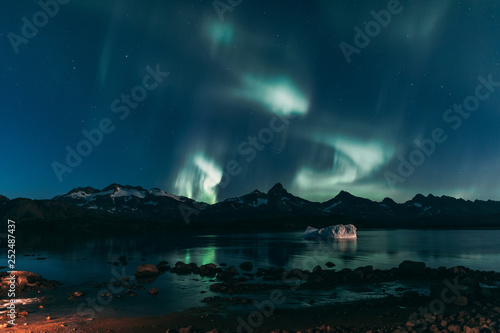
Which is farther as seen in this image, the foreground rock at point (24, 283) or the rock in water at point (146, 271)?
the rock in water at point (146, 271)

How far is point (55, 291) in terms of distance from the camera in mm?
31156

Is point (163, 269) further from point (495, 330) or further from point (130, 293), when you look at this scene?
point (495, 330)

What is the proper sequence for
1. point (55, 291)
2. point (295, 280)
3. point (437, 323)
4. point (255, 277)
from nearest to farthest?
point (437, 323) < point (55, 291) < point (295, 280) < point (255, 277)

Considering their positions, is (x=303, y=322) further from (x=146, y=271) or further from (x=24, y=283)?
(x=24, y=283)

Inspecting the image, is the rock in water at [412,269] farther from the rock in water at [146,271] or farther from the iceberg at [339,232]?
the iceberg at [339,232]

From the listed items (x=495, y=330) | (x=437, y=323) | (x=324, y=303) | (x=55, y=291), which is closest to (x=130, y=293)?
(x=55, y=291)

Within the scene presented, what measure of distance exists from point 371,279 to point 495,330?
18.9m

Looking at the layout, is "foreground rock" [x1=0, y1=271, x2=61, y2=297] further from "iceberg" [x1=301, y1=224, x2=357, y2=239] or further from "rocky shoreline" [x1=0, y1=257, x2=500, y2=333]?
"iceberg" [x1=301, y1=224, x2=357, y2=239]

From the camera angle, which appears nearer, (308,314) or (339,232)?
(308,314)

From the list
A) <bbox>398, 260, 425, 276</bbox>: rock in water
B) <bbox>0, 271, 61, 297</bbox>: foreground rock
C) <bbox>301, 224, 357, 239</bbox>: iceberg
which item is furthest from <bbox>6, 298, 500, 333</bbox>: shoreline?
<bbox>301, 224, 357, 239</bbox>: iceberg

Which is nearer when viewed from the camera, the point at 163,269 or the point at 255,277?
the point at 255,277

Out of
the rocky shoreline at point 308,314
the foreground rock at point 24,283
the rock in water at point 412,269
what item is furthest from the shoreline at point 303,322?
the rock in water at point 412,269

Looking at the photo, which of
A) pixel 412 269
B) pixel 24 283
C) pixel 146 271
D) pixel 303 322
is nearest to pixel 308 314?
pixel 303 322

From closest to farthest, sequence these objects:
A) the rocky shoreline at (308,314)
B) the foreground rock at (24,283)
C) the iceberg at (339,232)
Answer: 1. the rocky shoreline at (308,314)
2. the foreground rock at (24,283)
3. the iceberg at (339,232)
